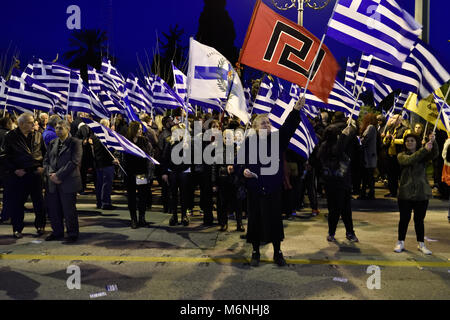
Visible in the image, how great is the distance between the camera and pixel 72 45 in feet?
165

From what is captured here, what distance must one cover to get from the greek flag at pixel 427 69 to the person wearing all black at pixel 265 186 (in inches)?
78.0

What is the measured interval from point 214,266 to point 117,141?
3.29 meters

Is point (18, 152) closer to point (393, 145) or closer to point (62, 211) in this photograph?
point (62, 211)

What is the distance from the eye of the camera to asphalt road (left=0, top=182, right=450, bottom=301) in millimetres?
4891

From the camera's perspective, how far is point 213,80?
8.34 metres

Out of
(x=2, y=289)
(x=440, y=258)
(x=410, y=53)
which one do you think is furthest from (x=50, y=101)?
(x=440, y=258)

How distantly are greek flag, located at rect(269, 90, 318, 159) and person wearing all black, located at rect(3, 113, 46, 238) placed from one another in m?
4.28

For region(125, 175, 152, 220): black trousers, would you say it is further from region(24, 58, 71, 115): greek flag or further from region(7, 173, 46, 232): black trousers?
region(24, 58, 71, 115): greek flag

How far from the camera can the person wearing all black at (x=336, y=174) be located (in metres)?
7.27

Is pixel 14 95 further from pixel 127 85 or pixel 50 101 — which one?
pixel 127 85

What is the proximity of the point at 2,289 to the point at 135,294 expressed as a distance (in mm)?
1538

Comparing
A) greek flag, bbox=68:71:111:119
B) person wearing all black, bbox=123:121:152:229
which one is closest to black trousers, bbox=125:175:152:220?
person wearing all black, bbox=123:121:152:229

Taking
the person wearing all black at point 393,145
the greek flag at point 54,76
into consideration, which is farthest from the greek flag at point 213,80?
the greek flag at point 54,76

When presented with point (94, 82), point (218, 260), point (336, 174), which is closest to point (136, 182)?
point (218, 260)
